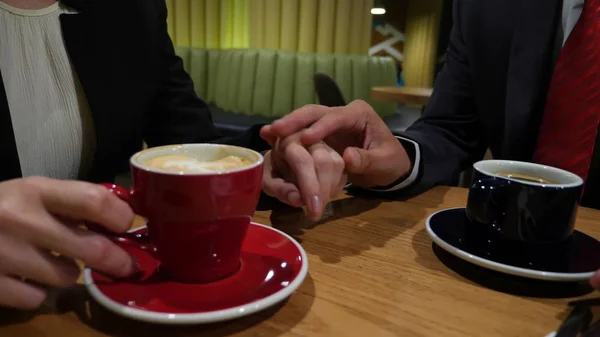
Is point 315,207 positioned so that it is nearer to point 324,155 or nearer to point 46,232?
point 324,155

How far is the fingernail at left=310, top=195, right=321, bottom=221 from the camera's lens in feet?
1.87

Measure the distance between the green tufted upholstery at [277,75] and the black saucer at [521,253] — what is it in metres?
2.71

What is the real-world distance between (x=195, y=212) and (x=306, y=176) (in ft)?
0.71

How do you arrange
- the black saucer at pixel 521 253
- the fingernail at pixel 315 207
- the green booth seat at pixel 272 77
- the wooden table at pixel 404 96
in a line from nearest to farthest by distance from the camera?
1. the black saucer at pixel 521 253
2. the fingernail at pixel 315 207
3. the wooden table at pixel 404 96
4. the green booth seat at pixel 272 77

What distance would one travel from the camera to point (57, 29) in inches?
32.1

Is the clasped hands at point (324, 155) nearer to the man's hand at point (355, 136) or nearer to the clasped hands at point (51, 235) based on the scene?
the man's hand at point (355, 136)

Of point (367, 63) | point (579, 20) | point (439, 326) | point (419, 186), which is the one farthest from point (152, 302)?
point (367, 63)

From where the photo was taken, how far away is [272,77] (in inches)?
128

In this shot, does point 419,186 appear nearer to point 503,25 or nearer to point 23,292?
point 503,25

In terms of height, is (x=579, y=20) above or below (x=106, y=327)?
above

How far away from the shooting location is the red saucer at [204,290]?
36cm

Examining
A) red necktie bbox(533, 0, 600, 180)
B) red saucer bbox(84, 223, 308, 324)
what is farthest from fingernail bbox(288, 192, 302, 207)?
red necktie bbox(533, 0, 600, 180)

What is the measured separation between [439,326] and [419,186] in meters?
0.42

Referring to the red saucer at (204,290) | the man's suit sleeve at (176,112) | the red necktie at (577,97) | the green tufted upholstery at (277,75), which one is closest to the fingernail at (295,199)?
the red saucer at (204,290)
